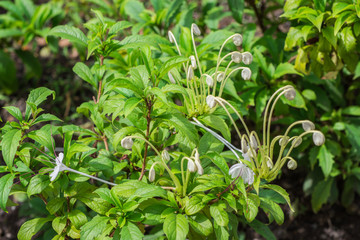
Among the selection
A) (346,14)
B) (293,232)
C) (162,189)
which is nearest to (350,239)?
(293,232)

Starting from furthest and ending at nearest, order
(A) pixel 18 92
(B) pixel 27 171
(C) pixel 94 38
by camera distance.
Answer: (A) pixel 18 92 < (C) pixel 94 38 < (B) pixel 27 171

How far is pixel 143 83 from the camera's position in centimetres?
153

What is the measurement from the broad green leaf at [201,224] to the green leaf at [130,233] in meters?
0.19

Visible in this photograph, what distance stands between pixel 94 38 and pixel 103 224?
Answer: 85 cm

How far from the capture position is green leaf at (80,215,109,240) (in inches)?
56.6

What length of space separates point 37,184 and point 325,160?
175 cm

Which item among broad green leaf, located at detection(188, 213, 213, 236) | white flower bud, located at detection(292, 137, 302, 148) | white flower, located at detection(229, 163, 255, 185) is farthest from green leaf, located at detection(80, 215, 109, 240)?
white flower bud, located at detection(292, 137, 302, 148)

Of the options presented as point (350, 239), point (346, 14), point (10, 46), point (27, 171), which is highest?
point (346, 14)

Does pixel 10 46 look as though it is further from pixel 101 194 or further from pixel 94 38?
pixel 101 194

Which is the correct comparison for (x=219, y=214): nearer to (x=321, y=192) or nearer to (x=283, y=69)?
(x=283, y=69)

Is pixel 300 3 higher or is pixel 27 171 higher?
pixel 300 3

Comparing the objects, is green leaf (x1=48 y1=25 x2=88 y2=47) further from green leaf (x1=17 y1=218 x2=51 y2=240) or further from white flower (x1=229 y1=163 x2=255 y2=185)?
white flower (x1=229 y1=163 x2=255 y2=185)

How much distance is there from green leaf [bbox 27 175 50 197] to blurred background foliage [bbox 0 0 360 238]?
1.84 feet

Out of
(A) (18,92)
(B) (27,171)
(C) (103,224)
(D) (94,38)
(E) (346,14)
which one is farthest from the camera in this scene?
(A) (18,92)
